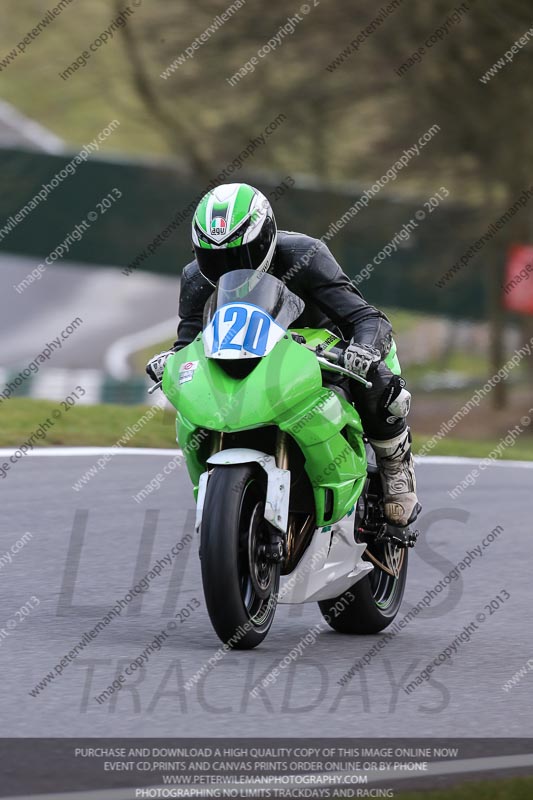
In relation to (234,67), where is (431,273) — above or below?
below

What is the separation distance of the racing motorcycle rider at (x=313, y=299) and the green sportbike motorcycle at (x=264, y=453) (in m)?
0.11

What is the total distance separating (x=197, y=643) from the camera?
6.15 m

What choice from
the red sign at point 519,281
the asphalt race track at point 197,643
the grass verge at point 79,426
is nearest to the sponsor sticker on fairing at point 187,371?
the asphalt race track at point 197,643

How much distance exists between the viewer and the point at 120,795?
4066 millimetres

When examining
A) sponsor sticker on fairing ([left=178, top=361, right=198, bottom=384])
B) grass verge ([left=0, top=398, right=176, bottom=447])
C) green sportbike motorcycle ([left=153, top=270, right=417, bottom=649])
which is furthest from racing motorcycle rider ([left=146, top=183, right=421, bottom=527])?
grass verge ([left=0, top=398, right=176, bottom=447])

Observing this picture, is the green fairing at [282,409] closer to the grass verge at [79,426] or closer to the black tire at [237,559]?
the black tire at [237,559]

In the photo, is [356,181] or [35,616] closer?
[35,616]

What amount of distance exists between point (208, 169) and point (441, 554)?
1928cm

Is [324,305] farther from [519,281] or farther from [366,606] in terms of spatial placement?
[519,281]

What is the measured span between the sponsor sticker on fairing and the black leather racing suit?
48 cm

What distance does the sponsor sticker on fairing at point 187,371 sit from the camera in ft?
19.3

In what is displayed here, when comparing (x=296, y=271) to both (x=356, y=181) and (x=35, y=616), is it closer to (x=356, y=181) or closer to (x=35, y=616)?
(x=35, y=616)

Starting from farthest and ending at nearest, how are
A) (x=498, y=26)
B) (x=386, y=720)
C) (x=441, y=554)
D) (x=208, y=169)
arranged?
(x=208, y=169) → (x=498, y=26) → (x=441, y=554) → (x=386, y=720)

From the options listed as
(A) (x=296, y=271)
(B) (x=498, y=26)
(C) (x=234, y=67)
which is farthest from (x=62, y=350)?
(A) (x=296, y=271)
